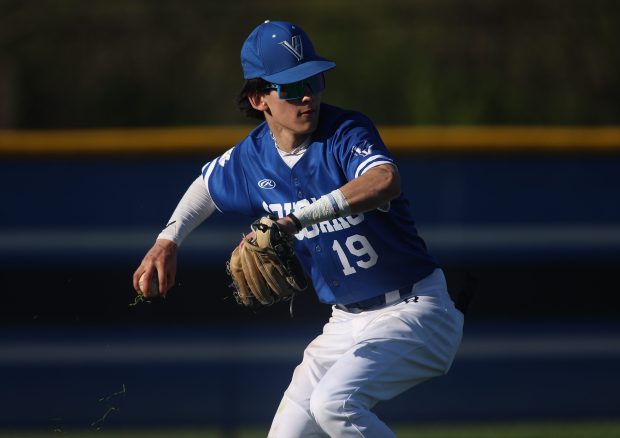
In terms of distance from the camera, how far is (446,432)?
6027 mm

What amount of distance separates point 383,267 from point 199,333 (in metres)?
2.46

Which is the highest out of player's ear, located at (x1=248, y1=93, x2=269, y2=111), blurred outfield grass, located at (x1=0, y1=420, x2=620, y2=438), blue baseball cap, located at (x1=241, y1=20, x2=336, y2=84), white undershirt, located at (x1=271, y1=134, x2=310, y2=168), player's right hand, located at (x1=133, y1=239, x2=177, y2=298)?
blue baseball cap, located at (x1=241, y1=20, x2=336, y2=84)

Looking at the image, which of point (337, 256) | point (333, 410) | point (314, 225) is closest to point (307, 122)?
point (314, 225)

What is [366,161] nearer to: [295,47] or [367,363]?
[295,47]

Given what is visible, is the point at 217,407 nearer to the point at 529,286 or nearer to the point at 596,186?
the point at 529,286

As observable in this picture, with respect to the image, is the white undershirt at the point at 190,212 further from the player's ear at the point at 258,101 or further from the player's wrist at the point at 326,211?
the player's wrist at the point at 326,211

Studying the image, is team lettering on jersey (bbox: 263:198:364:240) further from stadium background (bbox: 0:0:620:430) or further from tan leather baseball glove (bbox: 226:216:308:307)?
stadium background (bbox: 0:0:620:430)

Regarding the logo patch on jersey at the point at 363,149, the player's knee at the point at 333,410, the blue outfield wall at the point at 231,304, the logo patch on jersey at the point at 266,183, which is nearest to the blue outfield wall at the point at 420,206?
the blue outfield wall at the point at 231,304

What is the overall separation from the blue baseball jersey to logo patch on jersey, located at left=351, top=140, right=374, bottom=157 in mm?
23

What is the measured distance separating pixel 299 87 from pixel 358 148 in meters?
0.35

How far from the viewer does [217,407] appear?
6.03m

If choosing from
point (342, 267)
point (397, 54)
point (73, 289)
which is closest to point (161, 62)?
point (397, 54)

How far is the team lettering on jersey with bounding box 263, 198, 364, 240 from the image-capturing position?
3848mm

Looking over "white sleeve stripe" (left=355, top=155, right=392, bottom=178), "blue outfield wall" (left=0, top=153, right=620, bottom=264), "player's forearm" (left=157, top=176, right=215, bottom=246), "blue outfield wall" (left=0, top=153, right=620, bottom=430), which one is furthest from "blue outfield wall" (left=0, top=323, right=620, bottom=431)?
"white sleeve stripe" (left=355, top=155, right=392, bottom=178)
